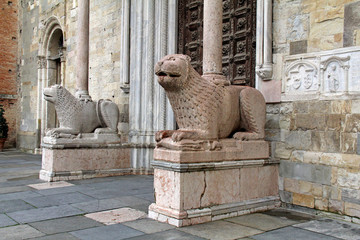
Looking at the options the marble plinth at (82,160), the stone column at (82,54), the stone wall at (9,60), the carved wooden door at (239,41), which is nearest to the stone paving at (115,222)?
the marble plinth at (82,160)

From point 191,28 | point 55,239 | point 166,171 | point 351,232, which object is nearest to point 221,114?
point 166,171

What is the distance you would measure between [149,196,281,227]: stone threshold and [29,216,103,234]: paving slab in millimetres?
639

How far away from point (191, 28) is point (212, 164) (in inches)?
151

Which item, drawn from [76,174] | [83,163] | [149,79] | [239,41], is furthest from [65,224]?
[149,79]

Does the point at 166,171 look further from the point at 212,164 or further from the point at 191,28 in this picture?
the point at 191,28

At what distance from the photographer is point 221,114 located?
432 cm

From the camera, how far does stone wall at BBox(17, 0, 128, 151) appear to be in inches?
336

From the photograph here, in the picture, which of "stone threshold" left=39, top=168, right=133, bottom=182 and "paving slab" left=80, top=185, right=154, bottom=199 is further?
"stone threshold" left=39, top=168, right=133, bottom=182

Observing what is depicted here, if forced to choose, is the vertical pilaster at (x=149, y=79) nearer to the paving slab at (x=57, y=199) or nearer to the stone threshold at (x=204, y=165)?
the paving slab at (x=57, y=199)

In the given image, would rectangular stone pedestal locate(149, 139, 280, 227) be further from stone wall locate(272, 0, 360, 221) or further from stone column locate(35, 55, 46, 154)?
stone column locate(35, 55, 46, 154)

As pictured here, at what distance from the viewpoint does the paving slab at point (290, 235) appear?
3354 mm

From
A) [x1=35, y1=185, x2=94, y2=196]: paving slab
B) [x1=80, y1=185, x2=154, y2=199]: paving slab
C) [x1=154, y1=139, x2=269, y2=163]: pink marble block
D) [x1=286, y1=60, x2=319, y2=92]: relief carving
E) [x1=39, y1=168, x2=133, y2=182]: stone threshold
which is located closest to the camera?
[x1=154, y1=139, x2=269, y2=163]: pink marble block

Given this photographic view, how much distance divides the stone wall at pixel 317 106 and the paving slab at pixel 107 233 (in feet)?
7.29

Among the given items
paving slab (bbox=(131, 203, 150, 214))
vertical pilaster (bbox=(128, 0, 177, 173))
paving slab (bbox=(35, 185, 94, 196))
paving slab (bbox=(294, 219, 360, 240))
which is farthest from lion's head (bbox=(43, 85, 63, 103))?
paving slab (bbox=(294, 219, 360, 240))
